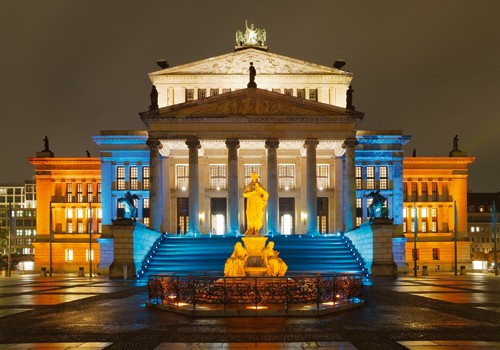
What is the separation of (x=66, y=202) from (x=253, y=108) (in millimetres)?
35180

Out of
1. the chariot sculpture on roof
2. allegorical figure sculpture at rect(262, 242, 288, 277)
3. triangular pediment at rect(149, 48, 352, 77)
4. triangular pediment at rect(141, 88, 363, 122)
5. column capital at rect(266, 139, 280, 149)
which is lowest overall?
allegorical figure sculpture at rect(262, 242, 288, 277)

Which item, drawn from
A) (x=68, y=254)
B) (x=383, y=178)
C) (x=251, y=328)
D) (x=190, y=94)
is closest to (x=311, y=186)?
(x=383, y=178)

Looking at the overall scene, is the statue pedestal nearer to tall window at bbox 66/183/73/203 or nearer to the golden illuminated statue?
the golden illuminated statue

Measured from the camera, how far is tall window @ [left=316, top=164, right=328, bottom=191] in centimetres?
8294

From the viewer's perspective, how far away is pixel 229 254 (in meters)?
59.0

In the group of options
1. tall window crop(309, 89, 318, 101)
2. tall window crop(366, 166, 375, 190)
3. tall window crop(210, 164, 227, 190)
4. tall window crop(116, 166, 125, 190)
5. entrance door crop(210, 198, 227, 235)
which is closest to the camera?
tall window crop(309, 89, 318, 101)

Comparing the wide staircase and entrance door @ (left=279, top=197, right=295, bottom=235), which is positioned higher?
entrance door @ (left=279, top=197, right=295, bottom=235)

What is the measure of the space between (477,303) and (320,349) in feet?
54.7

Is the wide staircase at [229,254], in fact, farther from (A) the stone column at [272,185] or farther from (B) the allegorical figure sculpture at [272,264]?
(B) the allegorical figure sculpture at [272,264]

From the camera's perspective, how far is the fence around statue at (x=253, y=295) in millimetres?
25828

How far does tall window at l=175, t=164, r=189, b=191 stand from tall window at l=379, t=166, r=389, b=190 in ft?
79.6

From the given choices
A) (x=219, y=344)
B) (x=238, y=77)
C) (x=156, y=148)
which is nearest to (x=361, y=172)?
(x=238, y=77)

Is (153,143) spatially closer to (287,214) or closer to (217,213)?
(217,213)

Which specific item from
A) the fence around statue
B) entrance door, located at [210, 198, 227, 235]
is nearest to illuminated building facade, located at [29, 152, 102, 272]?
entrance door, located at [210, 198, 227, 235]
